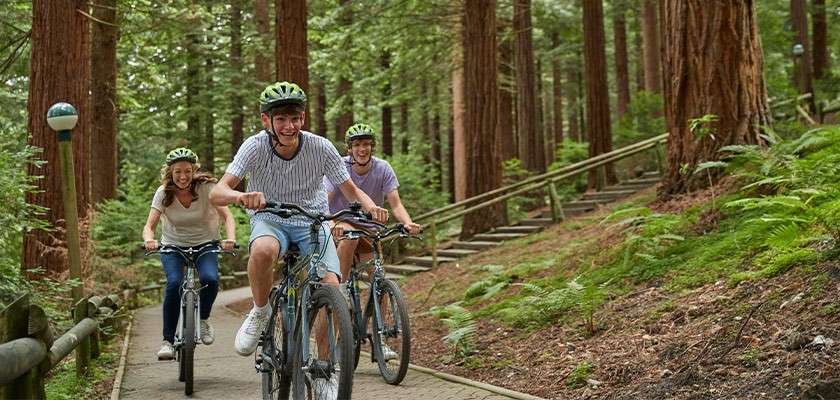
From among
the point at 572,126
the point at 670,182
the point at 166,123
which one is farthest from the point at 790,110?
the point at 572,126

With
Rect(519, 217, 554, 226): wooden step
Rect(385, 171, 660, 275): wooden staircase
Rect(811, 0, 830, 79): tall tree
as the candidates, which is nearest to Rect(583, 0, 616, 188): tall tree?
Rect(385, 171, 660, 275): wooden staircase

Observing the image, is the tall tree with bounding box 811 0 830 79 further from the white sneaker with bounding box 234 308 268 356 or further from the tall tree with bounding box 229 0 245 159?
the white sneaker with bounding box 234 308 268 356

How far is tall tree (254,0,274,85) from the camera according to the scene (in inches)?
952

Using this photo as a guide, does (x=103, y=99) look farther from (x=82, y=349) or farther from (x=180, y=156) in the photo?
(x=180, y=156)

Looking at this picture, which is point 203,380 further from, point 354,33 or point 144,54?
point 144,54

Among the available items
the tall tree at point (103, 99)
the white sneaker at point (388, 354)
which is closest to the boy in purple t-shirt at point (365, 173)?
the white sneaker at point (388, 354)

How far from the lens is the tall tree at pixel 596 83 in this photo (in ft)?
71.5

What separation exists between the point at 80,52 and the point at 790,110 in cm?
1591

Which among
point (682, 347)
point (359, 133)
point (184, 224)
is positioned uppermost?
point (359, 133)

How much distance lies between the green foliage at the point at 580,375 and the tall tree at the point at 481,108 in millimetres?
12436

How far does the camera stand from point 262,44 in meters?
24.0

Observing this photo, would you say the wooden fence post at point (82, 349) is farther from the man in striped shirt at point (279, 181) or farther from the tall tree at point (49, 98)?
the tall tree at point (49, 98)

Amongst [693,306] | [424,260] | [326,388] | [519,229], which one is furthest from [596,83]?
[326,388]

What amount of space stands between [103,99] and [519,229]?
32.7 ft
